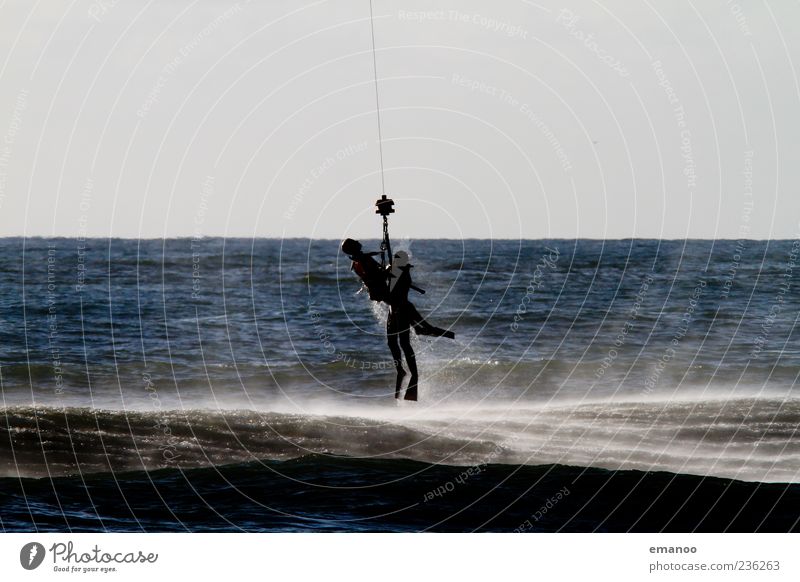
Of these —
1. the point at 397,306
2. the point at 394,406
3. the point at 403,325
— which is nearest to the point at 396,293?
the point at 397,306

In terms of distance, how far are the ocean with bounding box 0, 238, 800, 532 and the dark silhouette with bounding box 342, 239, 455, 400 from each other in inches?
135

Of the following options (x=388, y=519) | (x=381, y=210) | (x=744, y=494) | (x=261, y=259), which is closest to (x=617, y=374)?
(x=744, y=494)

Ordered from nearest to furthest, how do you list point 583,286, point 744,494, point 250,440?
point 744,494, point 250,440, point 583,286

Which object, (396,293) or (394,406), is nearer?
(396,293)

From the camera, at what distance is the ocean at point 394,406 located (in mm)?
22422

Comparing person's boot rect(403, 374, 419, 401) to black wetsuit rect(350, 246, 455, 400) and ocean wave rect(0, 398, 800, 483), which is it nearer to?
black wetsuit rect(350, 246, 455, 400)

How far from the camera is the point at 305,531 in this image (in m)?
20.8

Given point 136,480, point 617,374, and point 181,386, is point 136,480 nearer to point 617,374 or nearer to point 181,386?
point 181,386

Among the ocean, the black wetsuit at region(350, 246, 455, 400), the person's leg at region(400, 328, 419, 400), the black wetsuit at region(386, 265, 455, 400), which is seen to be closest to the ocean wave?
the ocean

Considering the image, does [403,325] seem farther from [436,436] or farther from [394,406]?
[394,406]

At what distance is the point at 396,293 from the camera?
19.8 meters

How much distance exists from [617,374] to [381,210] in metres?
18.7

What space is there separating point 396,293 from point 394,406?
11.8 meters

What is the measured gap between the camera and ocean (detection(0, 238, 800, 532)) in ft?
73.6
